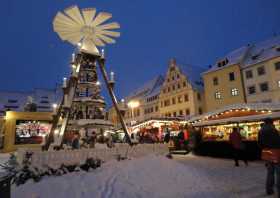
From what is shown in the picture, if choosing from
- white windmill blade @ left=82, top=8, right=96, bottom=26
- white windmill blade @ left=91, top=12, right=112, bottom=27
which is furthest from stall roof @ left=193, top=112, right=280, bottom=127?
white windmill blade @ left=82, top=8, right=96, bottom=26

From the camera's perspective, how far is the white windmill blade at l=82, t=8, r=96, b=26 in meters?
12.0

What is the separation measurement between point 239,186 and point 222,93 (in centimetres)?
2876

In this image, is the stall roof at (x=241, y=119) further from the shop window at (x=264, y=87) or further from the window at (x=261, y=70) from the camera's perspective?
the window at (x=261, y=70)

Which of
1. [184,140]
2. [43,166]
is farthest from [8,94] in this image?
[43,166]

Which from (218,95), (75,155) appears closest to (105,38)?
(75,155)

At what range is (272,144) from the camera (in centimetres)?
572

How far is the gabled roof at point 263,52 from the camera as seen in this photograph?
28.7m

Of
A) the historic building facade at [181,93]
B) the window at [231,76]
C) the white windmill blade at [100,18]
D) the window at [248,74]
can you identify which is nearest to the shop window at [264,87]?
the window at [248,74]

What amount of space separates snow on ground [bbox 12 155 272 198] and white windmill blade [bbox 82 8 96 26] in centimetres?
848

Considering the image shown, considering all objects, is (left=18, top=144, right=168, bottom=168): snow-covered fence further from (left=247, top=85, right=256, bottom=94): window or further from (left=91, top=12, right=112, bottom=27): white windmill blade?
(left=247, top=85, right=256, bottom=94): window

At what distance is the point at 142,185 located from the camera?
6.97 m

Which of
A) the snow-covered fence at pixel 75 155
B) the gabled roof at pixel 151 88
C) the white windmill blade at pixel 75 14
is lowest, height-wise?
the snow-covered fence at pixel 75 155

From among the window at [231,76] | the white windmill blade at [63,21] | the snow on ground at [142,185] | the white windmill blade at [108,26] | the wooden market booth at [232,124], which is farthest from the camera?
the window at [231,76]

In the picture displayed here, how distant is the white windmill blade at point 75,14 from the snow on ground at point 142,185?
8.47m
